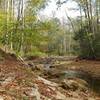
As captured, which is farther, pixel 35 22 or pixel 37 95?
pixel 35 22

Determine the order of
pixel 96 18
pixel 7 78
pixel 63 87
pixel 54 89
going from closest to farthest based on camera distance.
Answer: pixel 7 78 < pixel 54 89 < pixel 63 87 < pixel 96 18

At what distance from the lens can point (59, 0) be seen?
35.2m

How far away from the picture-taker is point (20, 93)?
10.3m

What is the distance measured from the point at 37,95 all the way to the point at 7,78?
1.81 metres

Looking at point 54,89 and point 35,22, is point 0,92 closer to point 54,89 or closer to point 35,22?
point 54,89

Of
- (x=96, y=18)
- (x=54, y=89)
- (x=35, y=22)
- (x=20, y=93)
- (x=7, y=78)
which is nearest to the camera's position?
(x=20, y=93)

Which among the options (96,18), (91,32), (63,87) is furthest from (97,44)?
(63,87)

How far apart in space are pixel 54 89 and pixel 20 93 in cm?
261

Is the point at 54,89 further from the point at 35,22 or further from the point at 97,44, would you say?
the point at 97,44

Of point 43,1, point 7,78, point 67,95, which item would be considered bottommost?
point 67,95

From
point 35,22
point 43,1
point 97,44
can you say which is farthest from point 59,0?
point 97,44

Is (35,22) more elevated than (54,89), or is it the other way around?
(35,22)

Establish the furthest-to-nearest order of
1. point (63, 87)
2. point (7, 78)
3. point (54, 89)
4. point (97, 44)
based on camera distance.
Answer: point (97, 44)
point (63, 87)
point (54, 89)
point (7, 78)

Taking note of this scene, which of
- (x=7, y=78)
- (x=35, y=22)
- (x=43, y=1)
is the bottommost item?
(x=7, y=78)
